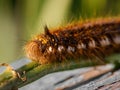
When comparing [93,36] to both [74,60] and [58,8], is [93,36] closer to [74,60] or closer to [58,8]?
[74,60]

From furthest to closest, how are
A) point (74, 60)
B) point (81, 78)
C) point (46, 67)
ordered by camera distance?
point (81, 78) → point (74, 60) → point (46, 67)

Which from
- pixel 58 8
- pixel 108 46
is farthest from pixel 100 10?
pixel 108 46

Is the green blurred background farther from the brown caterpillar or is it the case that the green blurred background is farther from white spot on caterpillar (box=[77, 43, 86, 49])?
white spot on caterpillar (box=[77, 43, 86, 49])

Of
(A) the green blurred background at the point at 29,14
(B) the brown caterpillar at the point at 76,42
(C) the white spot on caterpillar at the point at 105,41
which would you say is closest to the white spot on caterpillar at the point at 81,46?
(B) the brown caterpillar at the point at 76,42

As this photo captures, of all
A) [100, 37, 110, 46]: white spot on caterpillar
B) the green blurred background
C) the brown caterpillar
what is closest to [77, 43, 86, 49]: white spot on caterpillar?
the brown caterpillar

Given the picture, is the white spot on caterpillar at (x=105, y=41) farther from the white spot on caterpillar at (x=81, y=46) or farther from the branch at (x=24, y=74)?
the branch at (x=24, y=74)

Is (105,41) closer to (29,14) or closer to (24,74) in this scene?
(24,74)
